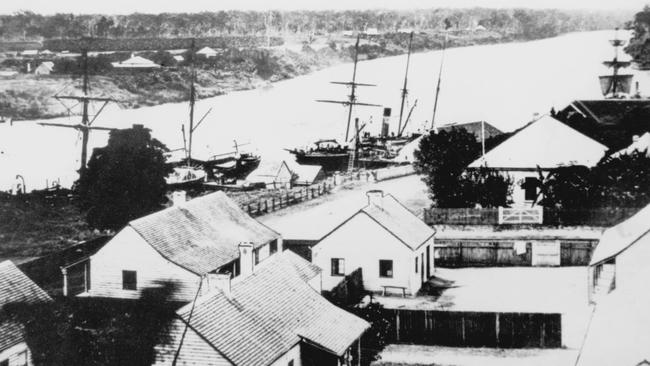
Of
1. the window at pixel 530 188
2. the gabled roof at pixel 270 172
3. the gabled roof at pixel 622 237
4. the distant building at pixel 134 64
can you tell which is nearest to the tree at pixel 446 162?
the window at pixel 530 188

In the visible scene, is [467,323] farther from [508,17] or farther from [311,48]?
[311,48]

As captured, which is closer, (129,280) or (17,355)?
(17,355)

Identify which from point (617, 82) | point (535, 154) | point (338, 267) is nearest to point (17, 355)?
point (338, 267)

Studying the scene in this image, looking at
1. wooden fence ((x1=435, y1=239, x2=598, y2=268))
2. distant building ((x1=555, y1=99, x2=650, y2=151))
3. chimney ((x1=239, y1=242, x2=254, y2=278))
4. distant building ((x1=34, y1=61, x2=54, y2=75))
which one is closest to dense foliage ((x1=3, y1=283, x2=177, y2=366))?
chimney ((x1=239, y1=242, x2=254, y2=278))

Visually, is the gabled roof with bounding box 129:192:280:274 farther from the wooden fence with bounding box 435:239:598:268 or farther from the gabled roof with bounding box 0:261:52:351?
the wooden fence with bounding box 435:239:598:268

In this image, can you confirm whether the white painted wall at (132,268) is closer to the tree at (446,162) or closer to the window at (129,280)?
the window at (129,280)

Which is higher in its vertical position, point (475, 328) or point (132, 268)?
point (132, 268)

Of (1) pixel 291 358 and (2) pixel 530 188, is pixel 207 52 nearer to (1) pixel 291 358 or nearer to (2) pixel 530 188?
(2) pixel 530 188
